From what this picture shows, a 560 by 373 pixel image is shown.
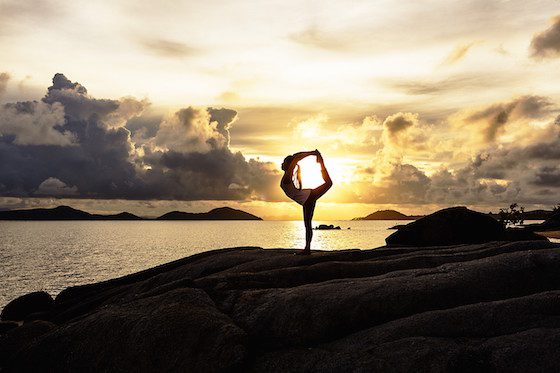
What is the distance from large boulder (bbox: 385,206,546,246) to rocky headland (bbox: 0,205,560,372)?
26.1m

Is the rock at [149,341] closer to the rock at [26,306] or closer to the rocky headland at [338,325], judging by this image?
the rocky headland at [338,325]

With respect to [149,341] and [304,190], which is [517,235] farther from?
[149,341]

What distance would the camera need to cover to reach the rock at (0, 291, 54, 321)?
4497 cm

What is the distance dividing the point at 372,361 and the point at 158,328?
7.12 meters

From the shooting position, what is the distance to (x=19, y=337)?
23.3 m

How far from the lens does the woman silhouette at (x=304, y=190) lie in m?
26.8

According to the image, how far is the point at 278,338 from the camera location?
53.3 feet

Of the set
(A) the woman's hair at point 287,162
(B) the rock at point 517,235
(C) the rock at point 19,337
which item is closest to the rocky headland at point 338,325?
(C) the rock at point 19,337

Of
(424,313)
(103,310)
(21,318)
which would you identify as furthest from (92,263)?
(424,313)

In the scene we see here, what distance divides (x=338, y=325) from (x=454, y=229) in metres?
33.5

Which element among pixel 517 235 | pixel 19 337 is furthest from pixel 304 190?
pixel 517 235

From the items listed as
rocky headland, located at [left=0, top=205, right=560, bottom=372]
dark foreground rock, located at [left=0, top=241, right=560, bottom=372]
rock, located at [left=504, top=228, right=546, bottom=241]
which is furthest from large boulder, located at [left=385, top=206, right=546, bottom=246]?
dark foreground rock, located at [left=0, top=241, right=560, bottom=372]

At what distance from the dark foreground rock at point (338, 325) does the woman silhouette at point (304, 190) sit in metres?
5.57

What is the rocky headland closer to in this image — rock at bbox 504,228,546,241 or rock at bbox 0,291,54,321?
rock at bbox 0,291,54,321
